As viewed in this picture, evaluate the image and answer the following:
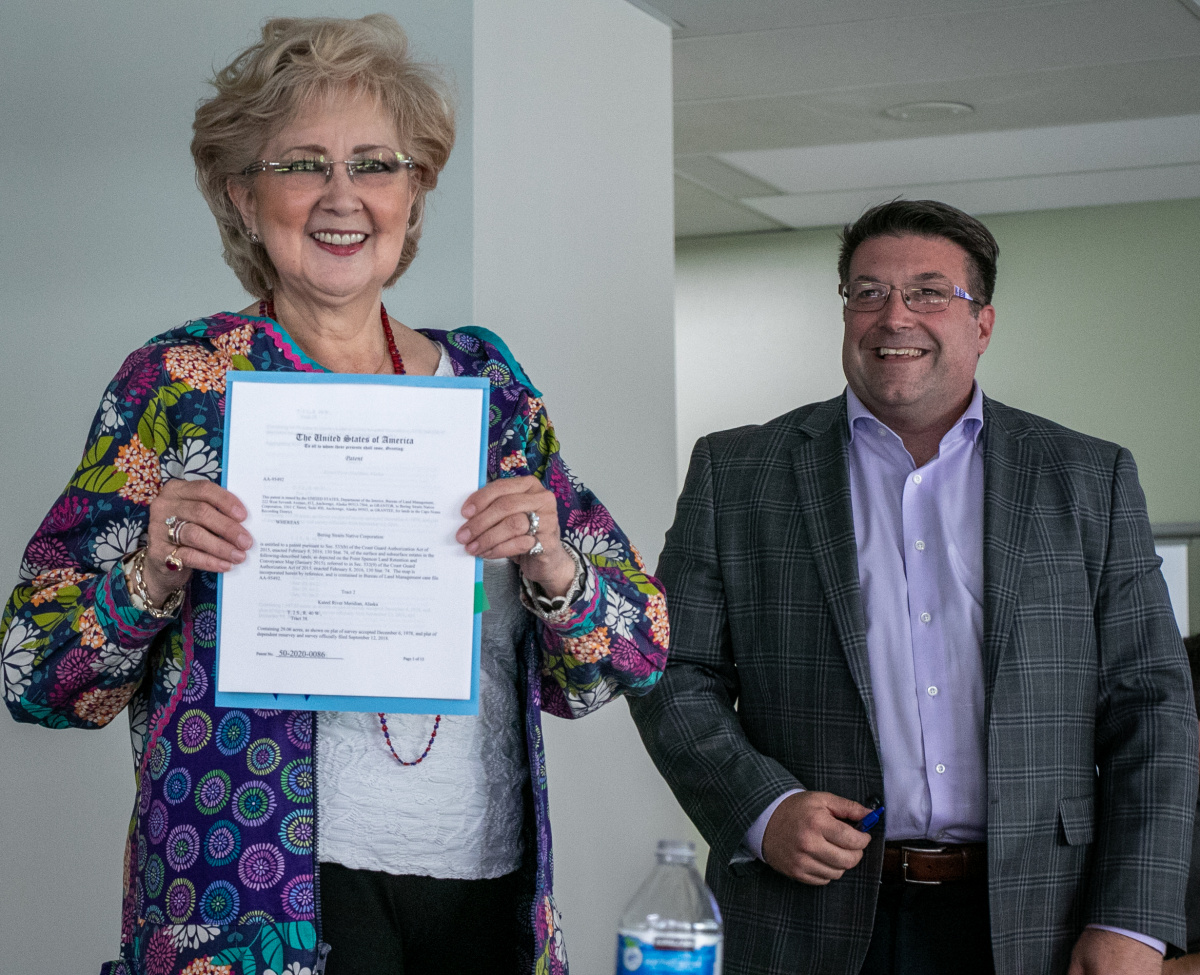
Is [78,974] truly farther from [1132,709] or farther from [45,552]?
[1132,709]

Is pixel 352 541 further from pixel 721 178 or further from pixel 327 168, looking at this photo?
pixel 721 178

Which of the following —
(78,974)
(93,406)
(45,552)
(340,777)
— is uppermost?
(93,406)

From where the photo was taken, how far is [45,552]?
4.87 ft

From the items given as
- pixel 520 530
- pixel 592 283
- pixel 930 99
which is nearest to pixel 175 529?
pixel 520 530

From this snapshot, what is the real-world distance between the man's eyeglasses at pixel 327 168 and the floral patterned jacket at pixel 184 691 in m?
0.17

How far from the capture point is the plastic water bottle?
112 cm

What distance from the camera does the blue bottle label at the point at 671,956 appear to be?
1120 mm

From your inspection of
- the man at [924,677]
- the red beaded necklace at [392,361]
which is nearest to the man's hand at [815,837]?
the man at [924,677]

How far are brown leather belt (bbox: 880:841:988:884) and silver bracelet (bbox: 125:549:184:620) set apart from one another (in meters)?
1.31

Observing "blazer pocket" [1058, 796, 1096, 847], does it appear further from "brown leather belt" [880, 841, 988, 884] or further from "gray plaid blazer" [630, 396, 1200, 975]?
"brown leather belt" [880, 841, 988, 884]

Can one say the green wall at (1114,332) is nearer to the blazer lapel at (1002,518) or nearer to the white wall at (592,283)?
the white wall at (592,283)

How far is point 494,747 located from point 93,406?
1.49 m

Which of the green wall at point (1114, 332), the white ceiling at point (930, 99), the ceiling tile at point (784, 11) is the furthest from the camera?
the green wall at point (1114, 332)

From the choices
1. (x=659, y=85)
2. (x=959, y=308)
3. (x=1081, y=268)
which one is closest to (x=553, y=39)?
(x=659, y=85)
